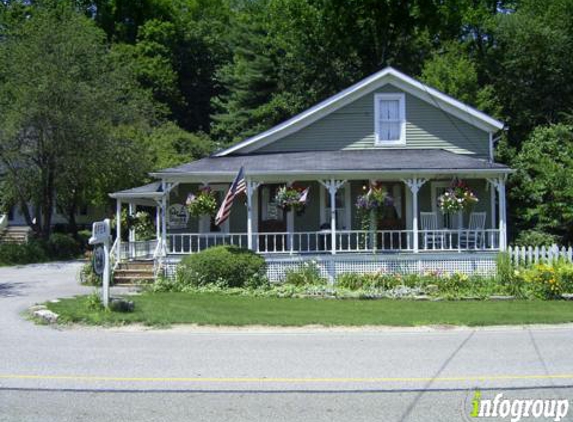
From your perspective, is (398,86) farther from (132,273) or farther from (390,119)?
(132,273)

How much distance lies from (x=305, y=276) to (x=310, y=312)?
5158 mm

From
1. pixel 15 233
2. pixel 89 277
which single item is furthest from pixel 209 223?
pixel 15 233

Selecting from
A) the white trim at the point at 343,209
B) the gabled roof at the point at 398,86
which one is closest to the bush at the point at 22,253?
the gabled roof at the point at 398,86

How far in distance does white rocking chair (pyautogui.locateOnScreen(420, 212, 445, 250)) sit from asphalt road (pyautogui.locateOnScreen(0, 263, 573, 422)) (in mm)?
8416

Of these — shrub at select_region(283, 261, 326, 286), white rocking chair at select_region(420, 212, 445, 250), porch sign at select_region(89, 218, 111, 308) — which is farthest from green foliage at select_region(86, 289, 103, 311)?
white rocking chair at select_region(420, 212, 445, 250)

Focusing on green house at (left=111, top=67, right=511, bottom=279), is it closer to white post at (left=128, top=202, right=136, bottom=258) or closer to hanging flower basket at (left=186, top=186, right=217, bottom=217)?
white post at (left=128, top=202, right=136, bottom=258)

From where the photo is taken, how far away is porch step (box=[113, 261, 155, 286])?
2105 centimetres

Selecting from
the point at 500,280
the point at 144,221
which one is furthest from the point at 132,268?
the point at 500,280

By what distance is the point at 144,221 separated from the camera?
2653cm

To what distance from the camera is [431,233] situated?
73.0 ft

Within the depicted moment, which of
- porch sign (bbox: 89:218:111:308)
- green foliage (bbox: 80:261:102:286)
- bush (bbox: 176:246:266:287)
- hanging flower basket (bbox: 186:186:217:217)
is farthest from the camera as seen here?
green foliage (bbox: 80:261:102:286)

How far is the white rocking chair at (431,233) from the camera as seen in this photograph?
21266 mm

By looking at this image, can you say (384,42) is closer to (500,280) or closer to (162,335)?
(500,280)

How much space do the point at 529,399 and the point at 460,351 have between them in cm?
309
